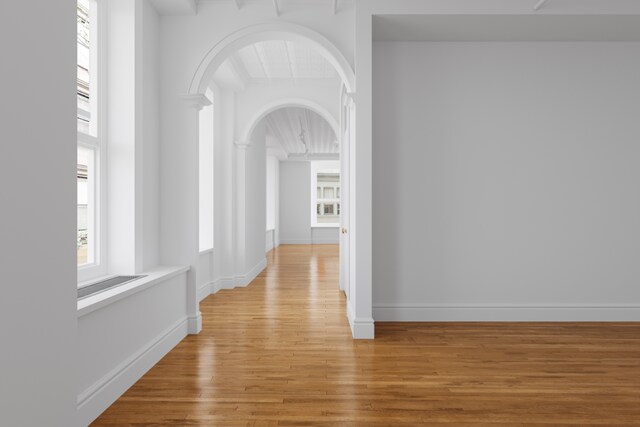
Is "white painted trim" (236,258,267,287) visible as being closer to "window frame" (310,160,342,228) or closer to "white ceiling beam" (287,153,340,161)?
"white ceiling beam" (287,153,340,161)

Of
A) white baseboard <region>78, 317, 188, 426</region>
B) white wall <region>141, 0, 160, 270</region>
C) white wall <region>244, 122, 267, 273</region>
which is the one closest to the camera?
white baseboard <region>78, 317, 188, 426</region>

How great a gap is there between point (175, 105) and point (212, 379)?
2512 millimetres

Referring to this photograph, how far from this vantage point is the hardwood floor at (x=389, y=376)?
7.58ft

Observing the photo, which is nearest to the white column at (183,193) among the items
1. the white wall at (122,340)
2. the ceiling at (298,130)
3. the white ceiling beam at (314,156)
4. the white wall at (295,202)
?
the white wall at (122,340)

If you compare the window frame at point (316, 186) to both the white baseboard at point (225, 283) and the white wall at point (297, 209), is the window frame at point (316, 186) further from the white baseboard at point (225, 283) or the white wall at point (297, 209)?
the white baseboard at point (225, 283)

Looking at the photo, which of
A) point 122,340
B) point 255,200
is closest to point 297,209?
point 255,200

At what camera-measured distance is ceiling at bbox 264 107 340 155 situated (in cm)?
866

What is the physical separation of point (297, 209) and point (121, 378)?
12.7 meters

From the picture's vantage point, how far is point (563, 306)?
429 centimetres

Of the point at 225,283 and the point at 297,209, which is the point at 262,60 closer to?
the point at 225,283

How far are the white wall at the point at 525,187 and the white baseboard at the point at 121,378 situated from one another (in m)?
2.13

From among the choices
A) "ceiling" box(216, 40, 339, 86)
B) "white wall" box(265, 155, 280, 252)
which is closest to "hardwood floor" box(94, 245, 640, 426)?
"ceiling" box(216, 40, 339, 86)

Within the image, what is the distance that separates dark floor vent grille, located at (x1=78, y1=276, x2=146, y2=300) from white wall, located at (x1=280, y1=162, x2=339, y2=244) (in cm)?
1193

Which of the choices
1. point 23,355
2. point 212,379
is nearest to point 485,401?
point 212,379
